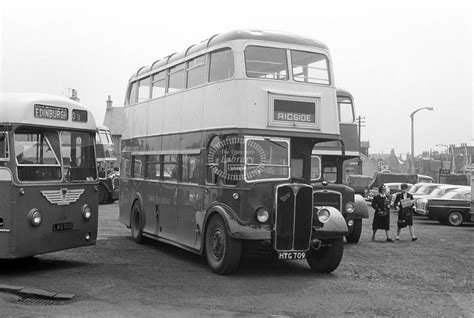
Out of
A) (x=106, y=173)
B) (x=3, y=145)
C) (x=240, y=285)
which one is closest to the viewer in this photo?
(x=240, y=285)

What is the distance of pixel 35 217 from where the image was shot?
9445mm

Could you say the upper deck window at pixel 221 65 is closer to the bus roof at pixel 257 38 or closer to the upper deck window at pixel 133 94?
the bus roof at pixel 257 38

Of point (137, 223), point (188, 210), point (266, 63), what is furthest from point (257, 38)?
point (137, 223)

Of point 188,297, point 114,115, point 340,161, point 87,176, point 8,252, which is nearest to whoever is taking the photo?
point 188,297

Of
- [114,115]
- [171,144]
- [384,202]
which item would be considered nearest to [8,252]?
[171,144]

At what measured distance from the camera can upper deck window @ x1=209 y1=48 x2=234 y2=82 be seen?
1027 centimetres

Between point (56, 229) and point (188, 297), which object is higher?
point (56, 229)

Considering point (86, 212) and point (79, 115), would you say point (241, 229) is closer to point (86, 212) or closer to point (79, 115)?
point (86, 212)

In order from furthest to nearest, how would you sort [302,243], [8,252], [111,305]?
[302,243], [8,252], [111,305]

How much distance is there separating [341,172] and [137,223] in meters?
5.16

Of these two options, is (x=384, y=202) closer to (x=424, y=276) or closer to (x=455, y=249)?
(x=455, y=249)

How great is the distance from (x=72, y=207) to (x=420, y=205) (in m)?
16.8

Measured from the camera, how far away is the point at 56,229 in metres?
9.86

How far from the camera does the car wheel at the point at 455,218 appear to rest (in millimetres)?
22484
